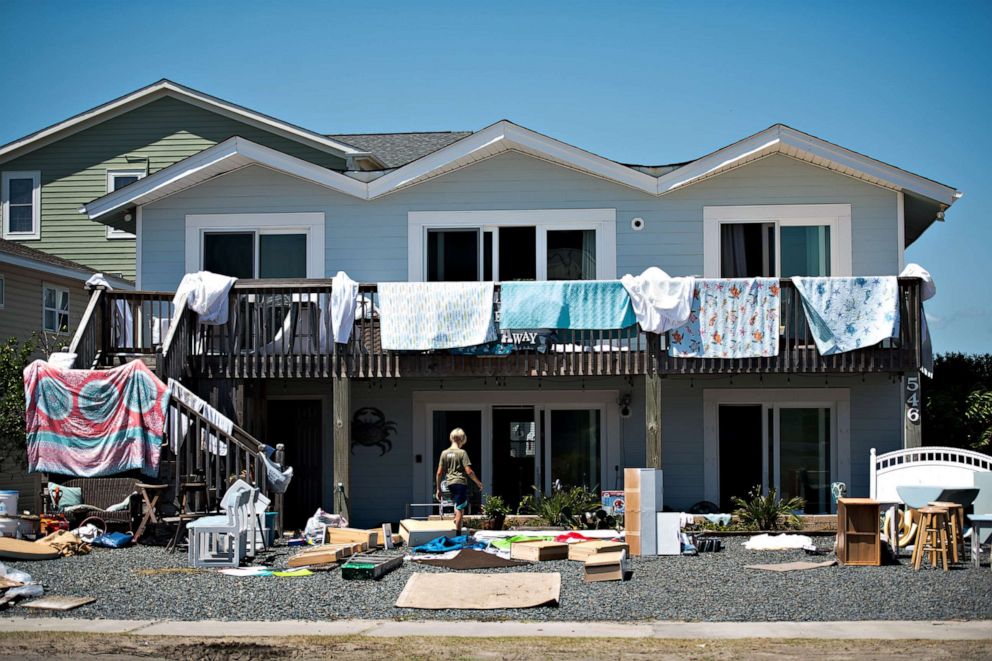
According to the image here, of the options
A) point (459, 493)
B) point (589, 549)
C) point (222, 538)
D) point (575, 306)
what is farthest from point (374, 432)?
point (589, 549)

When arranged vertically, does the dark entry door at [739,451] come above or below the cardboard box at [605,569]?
above

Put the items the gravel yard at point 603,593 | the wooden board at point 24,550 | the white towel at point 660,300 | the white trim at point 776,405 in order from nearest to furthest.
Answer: the gravel yard at point 603,593 < the wooden board at point 24,550 < the white towel at point 660,300 < the white trim at point 776,405

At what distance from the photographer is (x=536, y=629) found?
10.4 m

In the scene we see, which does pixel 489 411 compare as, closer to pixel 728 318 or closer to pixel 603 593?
pixel 728 318

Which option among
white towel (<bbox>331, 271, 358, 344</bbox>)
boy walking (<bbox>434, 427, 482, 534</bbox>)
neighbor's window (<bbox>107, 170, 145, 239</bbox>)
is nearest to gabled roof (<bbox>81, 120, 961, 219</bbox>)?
white towel (<bbox>331, 271, 358, 344</bbox>)

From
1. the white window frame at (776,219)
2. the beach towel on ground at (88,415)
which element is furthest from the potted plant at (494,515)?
the white window frame at (776,219)

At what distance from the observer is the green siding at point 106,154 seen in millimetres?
27047

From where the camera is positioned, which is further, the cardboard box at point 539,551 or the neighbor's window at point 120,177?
the neighbor's window at point 120,177

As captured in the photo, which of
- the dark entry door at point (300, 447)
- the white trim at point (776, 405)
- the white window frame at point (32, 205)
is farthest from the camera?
the white window frame at point (32, 205)

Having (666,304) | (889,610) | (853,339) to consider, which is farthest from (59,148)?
(889,610)

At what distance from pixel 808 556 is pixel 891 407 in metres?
5.64

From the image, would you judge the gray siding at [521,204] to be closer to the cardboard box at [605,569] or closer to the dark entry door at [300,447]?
the dark entry door at [300,447]

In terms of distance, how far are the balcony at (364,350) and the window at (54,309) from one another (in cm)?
786

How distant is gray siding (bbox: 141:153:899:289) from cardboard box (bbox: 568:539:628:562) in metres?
6.19
